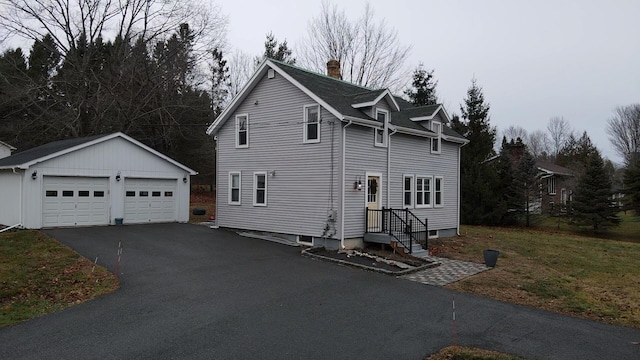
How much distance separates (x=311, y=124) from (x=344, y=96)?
7.27 feet

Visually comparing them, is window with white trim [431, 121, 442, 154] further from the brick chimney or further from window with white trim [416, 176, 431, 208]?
the brick chimney

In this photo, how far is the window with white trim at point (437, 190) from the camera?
1981 cm

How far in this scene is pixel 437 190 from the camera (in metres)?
20.2

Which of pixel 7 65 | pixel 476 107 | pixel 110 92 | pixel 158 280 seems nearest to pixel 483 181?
pixel 476 107

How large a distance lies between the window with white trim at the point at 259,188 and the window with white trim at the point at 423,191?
6642 millimetres

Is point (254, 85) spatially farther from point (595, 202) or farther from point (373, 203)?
point (595, 202)

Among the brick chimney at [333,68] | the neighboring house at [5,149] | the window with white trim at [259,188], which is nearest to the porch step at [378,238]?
the window with white trim at [259,188]

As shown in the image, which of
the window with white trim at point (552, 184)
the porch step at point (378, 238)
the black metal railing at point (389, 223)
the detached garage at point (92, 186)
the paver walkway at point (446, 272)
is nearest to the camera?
the paver walkway at point (446, 272)

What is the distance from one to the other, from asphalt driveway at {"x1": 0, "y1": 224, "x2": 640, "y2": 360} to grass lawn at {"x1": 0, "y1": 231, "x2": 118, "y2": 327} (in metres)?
0.48

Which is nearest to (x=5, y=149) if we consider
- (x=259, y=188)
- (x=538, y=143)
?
(x=259, y=188)

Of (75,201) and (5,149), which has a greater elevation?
(5,149)

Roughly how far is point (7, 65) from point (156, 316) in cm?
3200

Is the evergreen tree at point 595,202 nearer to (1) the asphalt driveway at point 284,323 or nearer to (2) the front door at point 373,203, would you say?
(2) the front door at point 373,203

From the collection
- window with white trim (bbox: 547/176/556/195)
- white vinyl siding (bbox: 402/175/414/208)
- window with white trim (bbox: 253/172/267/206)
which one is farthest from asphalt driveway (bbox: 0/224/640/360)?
window with white trim (bbox: 547/176/556/195)
